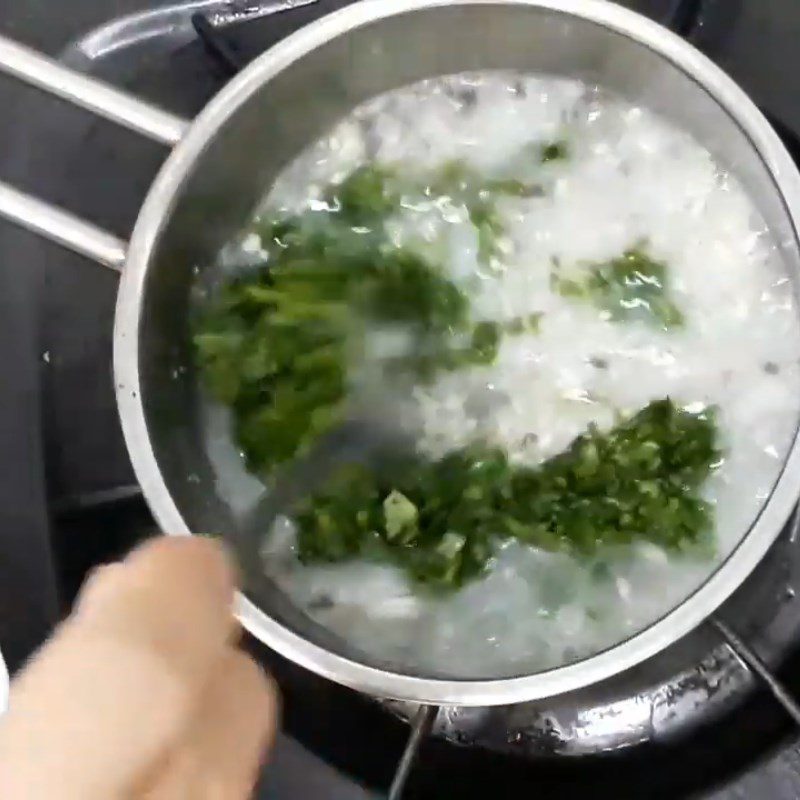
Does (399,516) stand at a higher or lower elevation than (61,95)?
lower

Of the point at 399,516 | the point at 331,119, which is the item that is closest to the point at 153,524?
the point at 399,516

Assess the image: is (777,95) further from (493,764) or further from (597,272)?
(493,764)

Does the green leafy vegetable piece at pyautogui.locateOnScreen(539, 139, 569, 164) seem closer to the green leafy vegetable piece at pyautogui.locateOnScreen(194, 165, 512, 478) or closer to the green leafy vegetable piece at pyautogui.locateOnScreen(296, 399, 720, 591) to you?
the green leafy vegetable piece at pyautogui.locateOnScreen(194, 165, 512, 478)

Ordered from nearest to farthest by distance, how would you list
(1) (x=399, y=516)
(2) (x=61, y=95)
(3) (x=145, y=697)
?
(3) (x=145, y=697) → (2) (x=61, y=95) → (1) (x=399, y=516)

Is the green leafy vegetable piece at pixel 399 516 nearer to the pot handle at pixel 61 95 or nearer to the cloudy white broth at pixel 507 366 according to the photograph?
the cloudy white broth at pixel 507 366

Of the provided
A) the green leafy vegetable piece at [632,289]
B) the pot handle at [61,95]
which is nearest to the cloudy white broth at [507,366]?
the green leafy vegetable piece at [632,289]

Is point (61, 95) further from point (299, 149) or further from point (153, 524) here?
point (153, 524)
